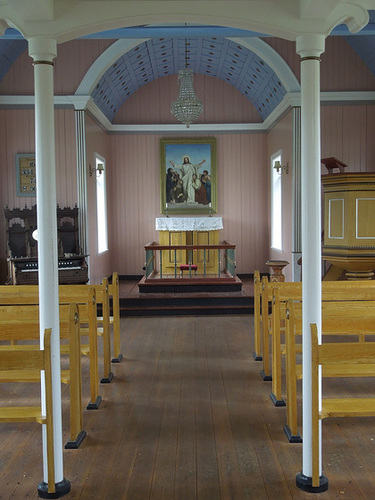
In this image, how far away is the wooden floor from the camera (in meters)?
3.36

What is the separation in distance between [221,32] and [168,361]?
437 cm

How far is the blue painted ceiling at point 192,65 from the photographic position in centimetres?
1006

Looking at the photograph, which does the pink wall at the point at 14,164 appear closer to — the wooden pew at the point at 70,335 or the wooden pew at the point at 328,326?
the wooden pew at the point at 70,335

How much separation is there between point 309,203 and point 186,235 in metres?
8.62

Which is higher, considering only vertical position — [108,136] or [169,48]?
[169,48]

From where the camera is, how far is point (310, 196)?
3.45 metres

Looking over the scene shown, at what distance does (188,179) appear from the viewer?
42.8 feet

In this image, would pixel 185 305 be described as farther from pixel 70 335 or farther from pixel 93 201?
pixel 70 335

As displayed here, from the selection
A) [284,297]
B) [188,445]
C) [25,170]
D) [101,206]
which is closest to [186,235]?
[101,206]

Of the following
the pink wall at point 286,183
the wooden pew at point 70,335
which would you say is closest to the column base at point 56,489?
the wooden pew at point 70,335

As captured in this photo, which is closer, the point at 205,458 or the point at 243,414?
the point at 205,458

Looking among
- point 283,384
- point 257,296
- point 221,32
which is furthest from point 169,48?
point 283,384

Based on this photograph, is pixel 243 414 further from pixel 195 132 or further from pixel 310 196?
pixel 195 132

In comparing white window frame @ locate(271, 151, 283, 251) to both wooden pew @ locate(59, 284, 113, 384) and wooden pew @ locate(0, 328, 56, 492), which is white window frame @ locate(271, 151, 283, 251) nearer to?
wooden pew @ locate(59, 284, 113, 384)
